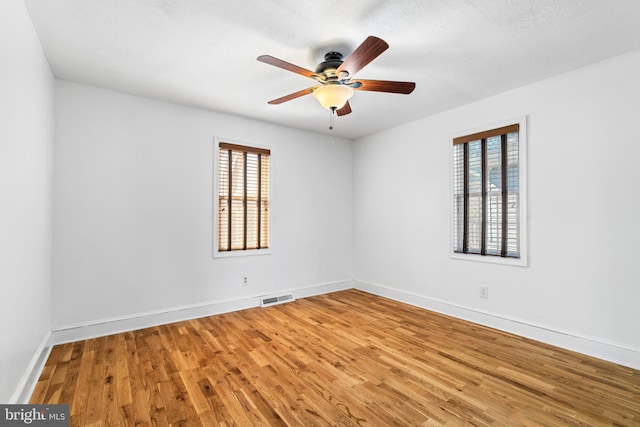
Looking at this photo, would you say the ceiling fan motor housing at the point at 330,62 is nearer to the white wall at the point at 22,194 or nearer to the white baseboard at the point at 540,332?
the white wall at the point at 22,194

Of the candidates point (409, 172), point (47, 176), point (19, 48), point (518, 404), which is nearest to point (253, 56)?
point (19, 48)

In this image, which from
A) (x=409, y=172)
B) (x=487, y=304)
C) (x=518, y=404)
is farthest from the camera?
(x=409, y=172)

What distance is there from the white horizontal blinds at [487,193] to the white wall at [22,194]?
4.22 meters

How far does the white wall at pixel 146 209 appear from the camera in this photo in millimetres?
3139

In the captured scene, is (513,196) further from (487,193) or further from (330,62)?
(330,62)

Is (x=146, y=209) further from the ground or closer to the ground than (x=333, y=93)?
closer to the ground

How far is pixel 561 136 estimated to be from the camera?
9.77 feet

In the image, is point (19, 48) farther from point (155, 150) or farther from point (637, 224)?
point (637, 224)

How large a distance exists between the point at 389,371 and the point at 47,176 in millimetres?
3599

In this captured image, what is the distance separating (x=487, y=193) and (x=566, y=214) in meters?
0.82

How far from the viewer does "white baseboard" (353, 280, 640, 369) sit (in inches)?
102

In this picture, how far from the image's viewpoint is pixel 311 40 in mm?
2359

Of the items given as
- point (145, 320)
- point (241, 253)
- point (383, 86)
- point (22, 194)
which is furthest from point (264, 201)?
point (22, 194)

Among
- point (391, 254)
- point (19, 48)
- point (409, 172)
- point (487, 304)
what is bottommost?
point (487, 304)
